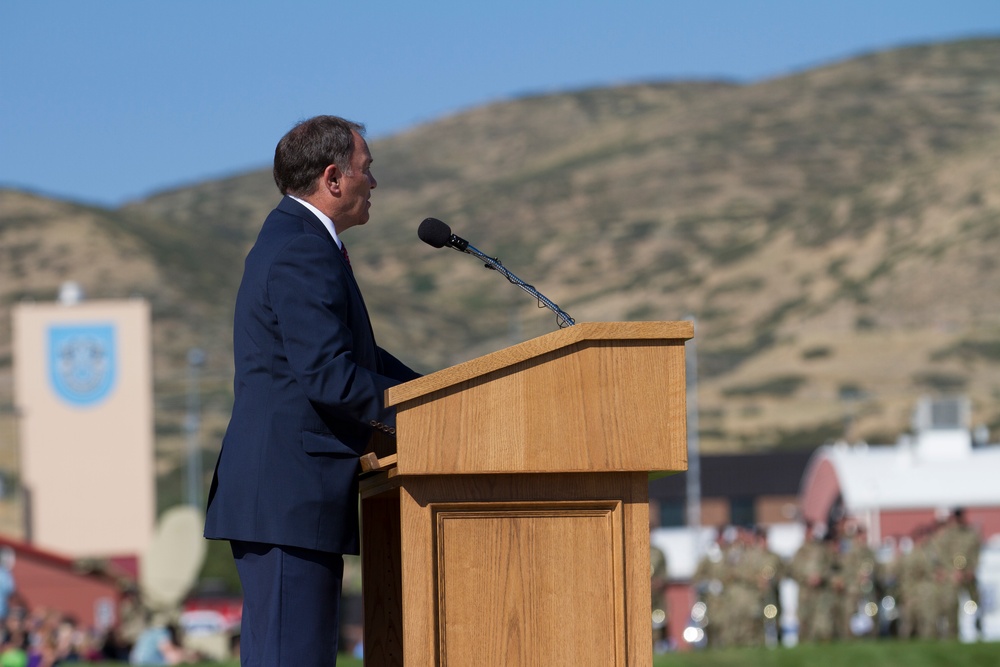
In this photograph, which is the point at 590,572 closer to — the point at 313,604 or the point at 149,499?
the point at 313,604

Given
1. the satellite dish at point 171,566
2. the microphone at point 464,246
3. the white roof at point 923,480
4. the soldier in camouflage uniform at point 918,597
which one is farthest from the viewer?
the white roof at point 923,480

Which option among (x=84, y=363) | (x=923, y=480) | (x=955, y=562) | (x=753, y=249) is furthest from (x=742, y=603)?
(x=753, y=249)

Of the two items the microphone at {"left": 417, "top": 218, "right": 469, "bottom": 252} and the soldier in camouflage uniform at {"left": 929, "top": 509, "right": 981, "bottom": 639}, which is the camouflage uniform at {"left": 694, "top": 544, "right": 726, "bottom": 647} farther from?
the microphone at {"left": 417, "top": 218, "right": 469, "bottom": 252}

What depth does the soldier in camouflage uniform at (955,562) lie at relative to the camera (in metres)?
18.2

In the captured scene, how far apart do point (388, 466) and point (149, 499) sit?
4841 cm

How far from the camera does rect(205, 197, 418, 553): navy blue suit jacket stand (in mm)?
3877

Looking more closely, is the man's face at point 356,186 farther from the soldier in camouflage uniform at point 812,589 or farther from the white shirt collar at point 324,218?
the soldier in camouflage uniform at point 812,589

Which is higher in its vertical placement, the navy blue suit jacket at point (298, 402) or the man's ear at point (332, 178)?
the man's ear at point (332, 178)

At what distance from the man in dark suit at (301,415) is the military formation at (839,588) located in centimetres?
1444

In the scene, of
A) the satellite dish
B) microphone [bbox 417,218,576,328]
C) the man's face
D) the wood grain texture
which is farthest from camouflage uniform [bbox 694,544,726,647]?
the wood grain texture

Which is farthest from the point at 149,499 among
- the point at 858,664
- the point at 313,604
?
the point at 313,604

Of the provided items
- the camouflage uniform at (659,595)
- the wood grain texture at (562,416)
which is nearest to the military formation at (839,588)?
the camouflage uniform at (659,595)

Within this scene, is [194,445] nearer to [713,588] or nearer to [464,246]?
[713,588]

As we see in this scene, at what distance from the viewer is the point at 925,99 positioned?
557 ft
